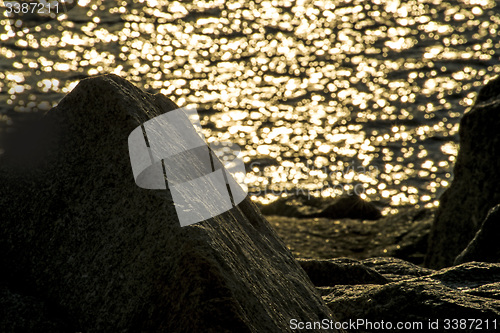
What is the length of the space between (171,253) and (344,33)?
108 feet

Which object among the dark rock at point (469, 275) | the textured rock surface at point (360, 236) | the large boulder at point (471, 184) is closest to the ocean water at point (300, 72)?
the textured rock surface at point (360, 236)

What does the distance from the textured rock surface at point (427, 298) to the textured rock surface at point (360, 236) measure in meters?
6.31

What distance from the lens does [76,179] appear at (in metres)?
4.14

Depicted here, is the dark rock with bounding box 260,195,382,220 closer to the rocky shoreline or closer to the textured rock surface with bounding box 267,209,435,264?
the textured rock surface with bounding box 267,209,435,264

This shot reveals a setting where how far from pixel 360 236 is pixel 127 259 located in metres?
11.2

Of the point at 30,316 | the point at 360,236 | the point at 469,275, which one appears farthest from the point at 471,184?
the point at 30,316

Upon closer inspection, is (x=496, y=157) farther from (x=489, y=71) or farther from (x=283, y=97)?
(x=489, y=71)

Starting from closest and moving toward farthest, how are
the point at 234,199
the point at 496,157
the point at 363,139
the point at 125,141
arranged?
the point at 125,141
the point at 234,199
the point at 496,157
the point at 363,139

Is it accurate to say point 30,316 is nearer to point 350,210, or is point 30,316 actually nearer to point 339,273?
point 339,273

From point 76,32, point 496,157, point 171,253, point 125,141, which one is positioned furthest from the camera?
point 76,32

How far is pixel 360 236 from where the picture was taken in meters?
14.3

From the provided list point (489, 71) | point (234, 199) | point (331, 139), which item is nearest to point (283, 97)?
point (331, 139)

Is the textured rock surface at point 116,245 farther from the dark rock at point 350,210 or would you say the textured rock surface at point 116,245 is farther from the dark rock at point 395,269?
the dark rock at point 350,210

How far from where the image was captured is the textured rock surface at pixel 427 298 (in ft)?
15.8
